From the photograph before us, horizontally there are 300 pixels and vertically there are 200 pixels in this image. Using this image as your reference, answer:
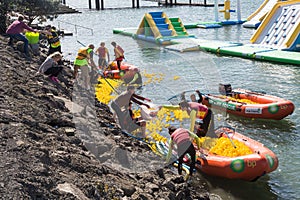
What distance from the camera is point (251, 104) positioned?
40.3ft

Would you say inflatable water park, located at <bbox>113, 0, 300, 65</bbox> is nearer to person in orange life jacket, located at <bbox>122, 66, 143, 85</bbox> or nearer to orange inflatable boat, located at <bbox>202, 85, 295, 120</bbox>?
orange inflatable boat, located at <bbox>202, 85, 295, 120</bbox>

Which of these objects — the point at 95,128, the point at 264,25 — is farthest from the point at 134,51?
the point at 95,128

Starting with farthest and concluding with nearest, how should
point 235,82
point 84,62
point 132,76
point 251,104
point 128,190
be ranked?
1. point 235,82
2. point 132,76
3. point 84,62
4. point 251,104
5. point 128,190

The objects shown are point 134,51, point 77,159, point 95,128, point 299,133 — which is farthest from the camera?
point 134,51

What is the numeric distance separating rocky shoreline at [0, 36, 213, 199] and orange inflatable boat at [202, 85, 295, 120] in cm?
360

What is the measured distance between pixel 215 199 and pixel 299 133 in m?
4.09

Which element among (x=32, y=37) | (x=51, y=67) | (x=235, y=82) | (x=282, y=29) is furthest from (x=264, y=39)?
(x=51, y=67)

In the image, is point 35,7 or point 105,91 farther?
point 35,7

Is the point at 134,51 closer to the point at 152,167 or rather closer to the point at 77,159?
the point at 152,167

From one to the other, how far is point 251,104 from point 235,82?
420 cm

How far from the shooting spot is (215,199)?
27.1 ft

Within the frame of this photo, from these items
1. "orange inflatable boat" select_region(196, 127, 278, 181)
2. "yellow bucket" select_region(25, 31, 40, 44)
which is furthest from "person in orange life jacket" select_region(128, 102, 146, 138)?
"yellow bucket" select_region(25, 31, 40, 44)

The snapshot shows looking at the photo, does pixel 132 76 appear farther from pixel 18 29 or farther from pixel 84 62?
pixel 18 29

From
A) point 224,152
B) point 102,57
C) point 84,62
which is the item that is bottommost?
point 224,152
